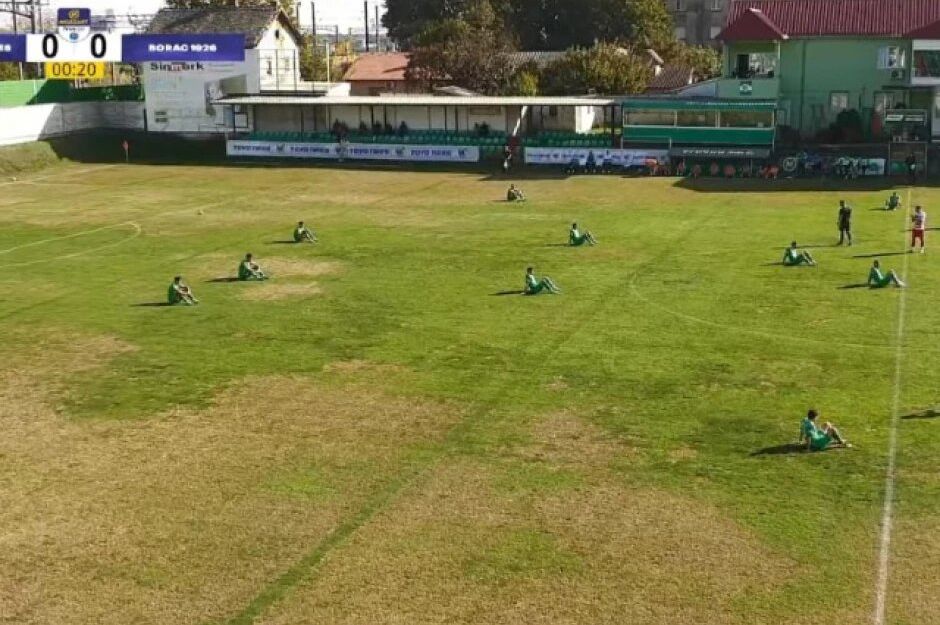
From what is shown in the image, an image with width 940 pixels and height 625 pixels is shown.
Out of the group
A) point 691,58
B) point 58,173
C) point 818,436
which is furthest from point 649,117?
point 818,436

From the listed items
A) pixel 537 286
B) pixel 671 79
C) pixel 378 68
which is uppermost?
pixel 378 68

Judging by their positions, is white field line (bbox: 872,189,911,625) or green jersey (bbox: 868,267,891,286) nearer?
white field line (bbox: 872,189,911,625)

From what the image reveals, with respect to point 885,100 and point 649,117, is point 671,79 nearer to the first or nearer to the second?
point 885,100

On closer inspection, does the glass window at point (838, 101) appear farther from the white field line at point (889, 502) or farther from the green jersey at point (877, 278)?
the white field line at point (889, 502)

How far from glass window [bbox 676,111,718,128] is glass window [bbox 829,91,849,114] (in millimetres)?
9592

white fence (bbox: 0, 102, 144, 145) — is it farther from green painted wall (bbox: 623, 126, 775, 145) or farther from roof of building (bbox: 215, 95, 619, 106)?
green painted wall (bbox: 623, 126, 775, 145)

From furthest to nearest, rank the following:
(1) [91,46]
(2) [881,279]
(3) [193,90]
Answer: (3) [193,90] < (1) [91,46] < (2) [881,279]

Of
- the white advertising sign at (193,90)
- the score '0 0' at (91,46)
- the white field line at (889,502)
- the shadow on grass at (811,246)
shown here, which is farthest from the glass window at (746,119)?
the score '0 0' at (91,46)

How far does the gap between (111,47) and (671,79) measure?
47.4 m

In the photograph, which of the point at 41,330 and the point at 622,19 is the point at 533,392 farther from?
the point at 622,19

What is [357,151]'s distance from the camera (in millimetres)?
74625

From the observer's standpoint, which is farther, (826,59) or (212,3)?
(212,3)

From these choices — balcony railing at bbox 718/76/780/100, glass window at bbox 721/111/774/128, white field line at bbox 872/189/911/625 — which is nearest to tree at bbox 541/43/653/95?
balcony railing at bbox 718/76/780/100

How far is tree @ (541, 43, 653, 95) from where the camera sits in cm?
8981
